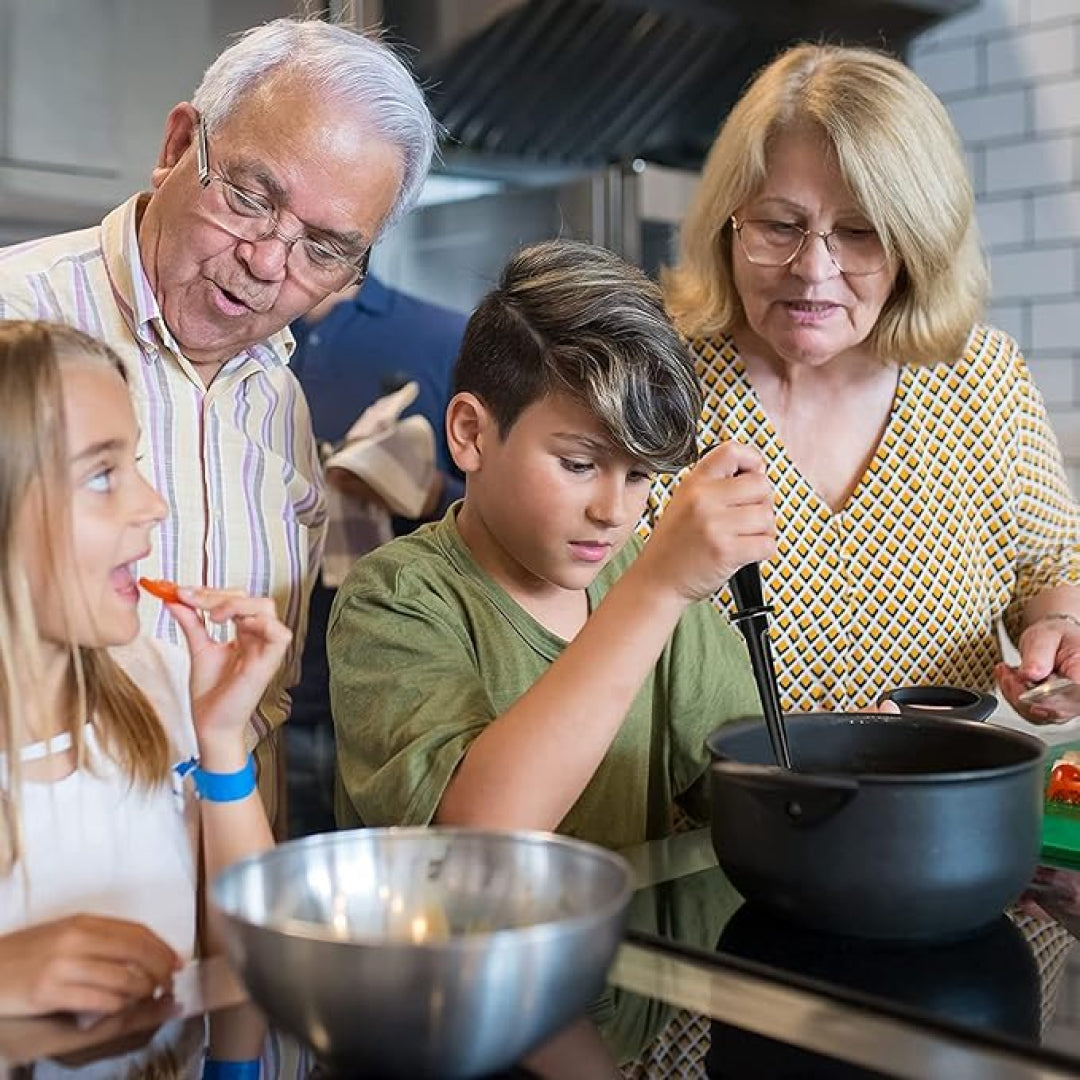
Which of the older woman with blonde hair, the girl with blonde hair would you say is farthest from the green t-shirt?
the older woman with blonde hair

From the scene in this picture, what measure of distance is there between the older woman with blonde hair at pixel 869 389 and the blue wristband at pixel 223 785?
26.8 inches

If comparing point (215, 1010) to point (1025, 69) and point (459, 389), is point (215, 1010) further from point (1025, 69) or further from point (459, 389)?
point (1025, 69)

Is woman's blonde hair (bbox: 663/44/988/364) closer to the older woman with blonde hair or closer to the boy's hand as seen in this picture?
the older woman with blonde hair

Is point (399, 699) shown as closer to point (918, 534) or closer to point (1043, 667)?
point (1043, 667)

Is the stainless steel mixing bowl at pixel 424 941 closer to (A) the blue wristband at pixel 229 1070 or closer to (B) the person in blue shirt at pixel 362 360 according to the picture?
(A) the blue wristband at pixel 229 1070

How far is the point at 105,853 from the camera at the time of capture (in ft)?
3.65

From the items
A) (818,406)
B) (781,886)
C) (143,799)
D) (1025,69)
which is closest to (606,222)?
(1025,69)

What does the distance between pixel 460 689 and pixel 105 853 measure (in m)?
0.28

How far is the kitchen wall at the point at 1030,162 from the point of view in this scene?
304cm

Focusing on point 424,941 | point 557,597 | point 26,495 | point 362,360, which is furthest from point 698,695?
point 362,360

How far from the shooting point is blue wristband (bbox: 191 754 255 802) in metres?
1.09

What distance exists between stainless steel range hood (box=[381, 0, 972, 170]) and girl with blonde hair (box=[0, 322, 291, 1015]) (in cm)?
190

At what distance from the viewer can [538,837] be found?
2.32ft

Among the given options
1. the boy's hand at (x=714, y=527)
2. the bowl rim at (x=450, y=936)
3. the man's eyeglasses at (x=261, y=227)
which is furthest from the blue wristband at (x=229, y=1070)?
the man's eyeglasses at (x=261, y=227)
